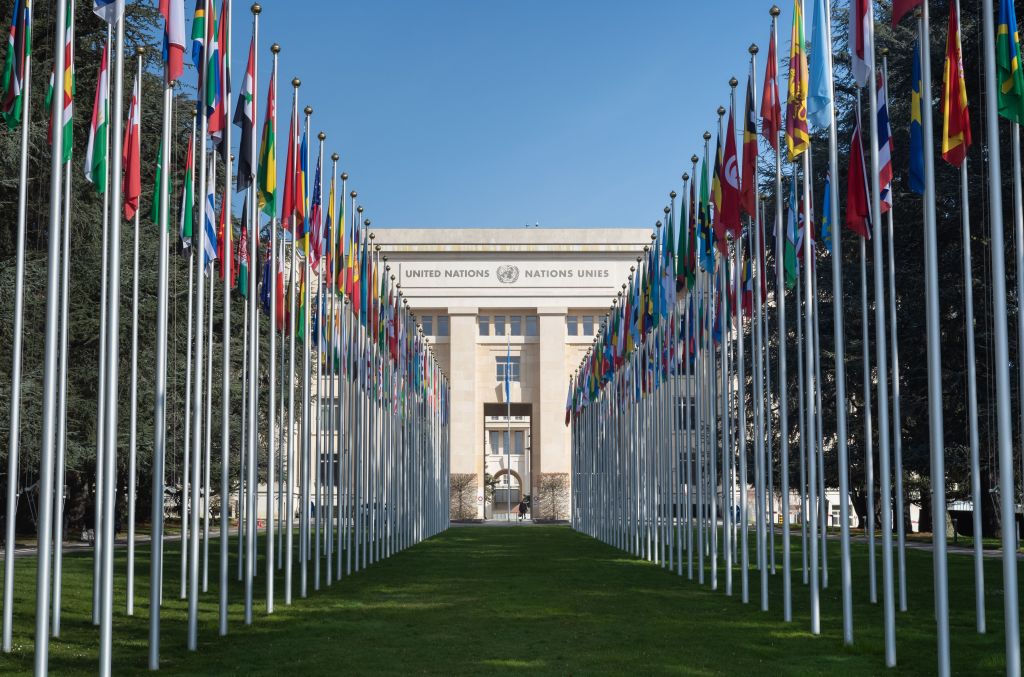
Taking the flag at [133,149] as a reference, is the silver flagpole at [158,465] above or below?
below

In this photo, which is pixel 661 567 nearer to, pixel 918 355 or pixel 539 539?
pixel 918 355

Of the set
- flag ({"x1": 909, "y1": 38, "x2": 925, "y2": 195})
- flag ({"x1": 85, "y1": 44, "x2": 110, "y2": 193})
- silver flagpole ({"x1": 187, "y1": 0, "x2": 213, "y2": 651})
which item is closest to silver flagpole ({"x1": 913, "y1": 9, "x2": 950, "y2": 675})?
flag ({"x1": 909, "y1": 38, "x2": 925, "y2": 195})

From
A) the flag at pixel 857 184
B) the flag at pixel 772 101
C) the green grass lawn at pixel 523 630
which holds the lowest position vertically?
the green grass lawn at pixel 523 630

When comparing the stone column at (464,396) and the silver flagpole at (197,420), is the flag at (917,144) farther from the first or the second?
the stone column at (464,396)

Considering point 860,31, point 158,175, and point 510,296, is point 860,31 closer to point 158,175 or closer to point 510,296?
point 158,175

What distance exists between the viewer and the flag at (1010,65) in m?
13.6

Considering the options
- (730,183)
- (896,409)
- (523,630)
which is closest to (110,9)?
(523,630)

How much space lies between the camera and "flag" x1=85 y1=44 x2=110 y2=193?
1625cm

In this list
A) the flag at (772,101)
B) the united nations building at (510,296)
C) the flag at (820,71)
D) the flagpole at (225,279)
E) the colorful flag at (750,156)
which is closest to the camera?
the flag at (820,71)

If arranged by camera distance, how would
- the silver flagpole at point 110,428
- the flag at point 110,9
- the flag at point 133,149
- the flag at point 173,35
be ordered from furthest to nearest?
the flag at point 133,149 < the flag at point 173,35 < the flag at point 110,9 < the silver flagpole at point 110,428

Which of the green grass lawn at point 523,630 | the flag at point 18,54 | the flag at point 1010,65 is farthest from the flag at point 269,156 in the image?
the flag at point 1010,65

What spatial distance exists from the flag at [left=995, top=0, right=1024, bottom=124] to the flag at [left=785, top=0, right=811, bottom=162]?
426cm

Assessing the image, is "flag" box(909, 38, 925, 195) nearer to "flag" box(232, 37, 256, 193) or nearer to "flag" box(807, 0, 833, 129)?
"flag" box(807, 0, 833, 129)

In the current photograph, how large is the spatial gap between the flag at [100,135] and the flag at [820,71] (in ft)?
30.0
